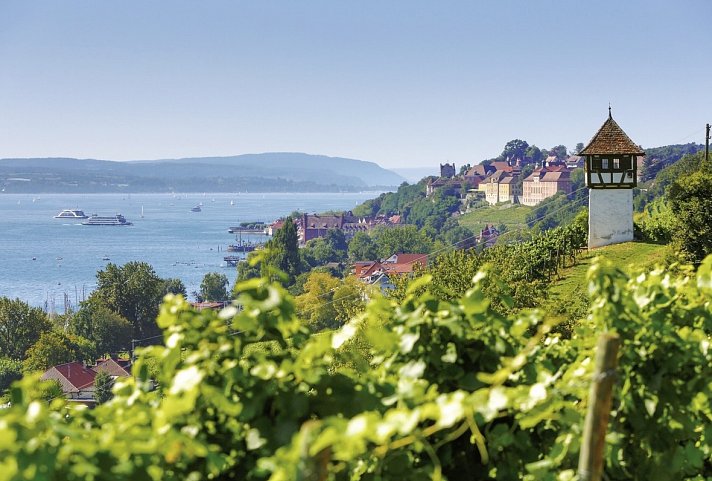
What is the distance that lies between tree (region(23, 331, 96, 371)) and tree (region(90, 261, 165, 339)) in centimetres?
775

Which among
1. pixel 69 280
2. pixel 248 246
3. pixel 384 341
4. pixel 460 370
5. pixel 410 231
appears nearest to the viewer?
pixel 384 341

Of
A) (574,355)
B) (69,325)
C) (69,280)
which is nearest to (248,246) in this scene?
(69,280)

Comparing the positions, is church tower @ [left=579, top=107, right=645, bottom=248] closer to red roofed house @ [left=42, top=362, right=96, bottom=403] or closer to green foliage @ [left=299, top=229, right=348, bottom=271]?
red roofed house @ [left=42, top=362, right=96, bottom=403]

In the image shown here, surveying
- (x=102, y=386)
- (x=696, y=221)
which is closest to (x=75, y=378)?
(x=102, y=386)

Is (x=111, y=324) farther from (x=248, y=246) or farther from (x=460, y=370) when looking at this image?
(x=248, y=246)

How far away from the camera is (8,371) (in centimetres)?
5716

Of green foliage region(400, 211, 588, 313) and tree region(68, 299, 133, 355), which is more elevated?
green foliage region(400, 211, 588, 313)

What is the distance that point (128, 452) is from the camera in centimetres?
168

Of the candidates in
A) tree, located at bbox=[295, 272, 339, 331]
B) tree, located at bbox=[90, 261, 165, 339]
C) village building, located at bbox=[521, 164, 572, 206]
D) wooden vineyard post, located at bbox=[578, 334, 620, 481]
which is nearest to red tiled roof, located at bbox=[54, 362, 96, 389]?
tree, located at bbox=[90, 261, 165, 339]

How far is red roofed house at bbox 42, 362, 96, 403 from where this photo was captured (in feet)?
185

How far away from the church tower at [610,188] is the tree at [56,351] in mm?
41423

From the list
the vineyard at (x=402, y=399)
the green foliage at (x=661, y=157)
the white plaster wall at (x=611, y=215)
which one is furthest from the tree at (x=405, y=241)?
the vineyard at (x=402, y=399)

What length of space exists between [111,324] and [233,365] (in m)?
71.4

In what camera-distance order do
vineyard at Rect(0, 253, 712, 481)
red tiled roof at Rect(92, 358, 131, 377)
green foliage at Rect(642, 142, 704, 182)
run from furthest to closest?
green foliage at Rect(642, 142, 704, 182)
red tiled roof at Rect(92, 358, 131, 377)
vineyard at Rect(0, 253, 712, 481)
